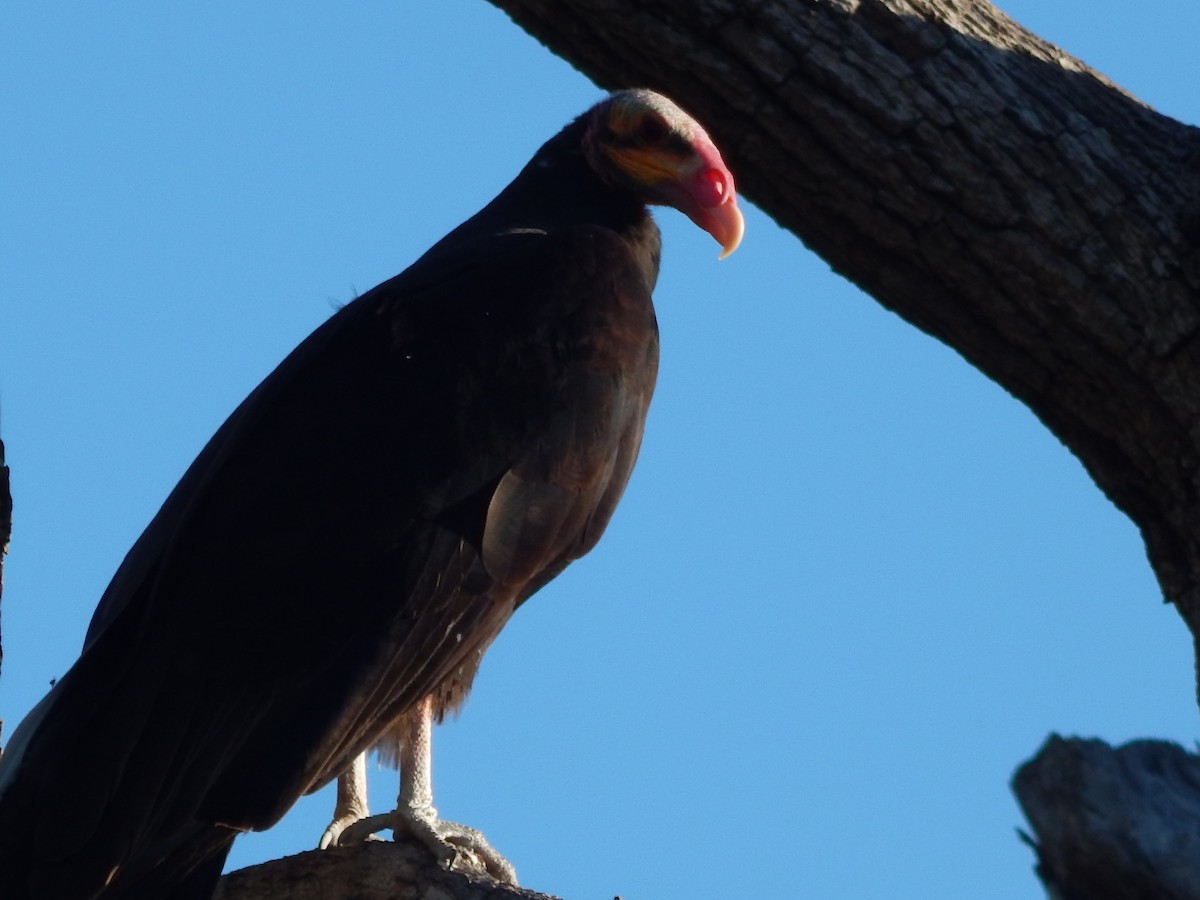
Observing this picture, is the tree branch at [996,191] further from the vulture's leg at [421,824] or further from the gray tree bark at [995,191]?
the vulture's leg at [421,824]

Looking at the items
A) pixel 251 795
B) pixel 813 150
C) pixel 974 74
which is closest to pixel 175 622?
pixel 251 795

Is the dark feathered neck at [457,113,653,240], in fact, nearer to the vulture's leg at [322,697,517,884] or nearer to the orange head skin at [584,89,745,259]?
the orange head skin at [584,89,745,259]

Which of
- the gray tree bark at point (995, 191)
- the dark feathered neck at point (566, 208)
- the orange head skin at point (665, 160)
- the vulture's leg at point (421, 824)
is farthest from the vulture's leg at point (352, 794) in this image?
the orange head skin at point (665, 160)

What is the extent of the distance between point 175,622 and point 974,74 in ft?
6.40

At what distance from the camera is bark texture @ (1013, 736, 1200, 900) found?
2293mm

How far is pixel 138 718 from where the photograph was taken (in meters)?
3.69

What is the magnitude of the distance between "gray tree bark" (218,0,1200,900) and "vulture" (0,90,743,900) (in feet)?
1.19

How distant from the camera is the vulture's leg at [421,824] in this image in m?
3.91

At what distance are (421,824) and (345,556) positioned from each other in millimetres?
553

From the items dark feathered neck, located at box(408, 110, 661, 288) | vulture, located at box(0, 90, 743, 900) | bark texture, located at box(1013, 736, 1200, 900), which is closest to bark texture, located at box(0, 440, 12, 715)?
vulture, located at box(0, 90, 743, 900)

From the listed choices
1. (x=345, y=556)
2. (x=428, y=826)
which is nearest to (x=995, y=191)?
(x=345, y=556)

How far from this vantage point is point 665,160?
4.81 m

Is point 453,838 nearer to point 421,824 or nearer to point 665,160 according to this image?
point 421,824

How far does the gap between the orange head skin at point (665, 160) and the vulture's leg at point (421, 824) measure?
1.39 meters
